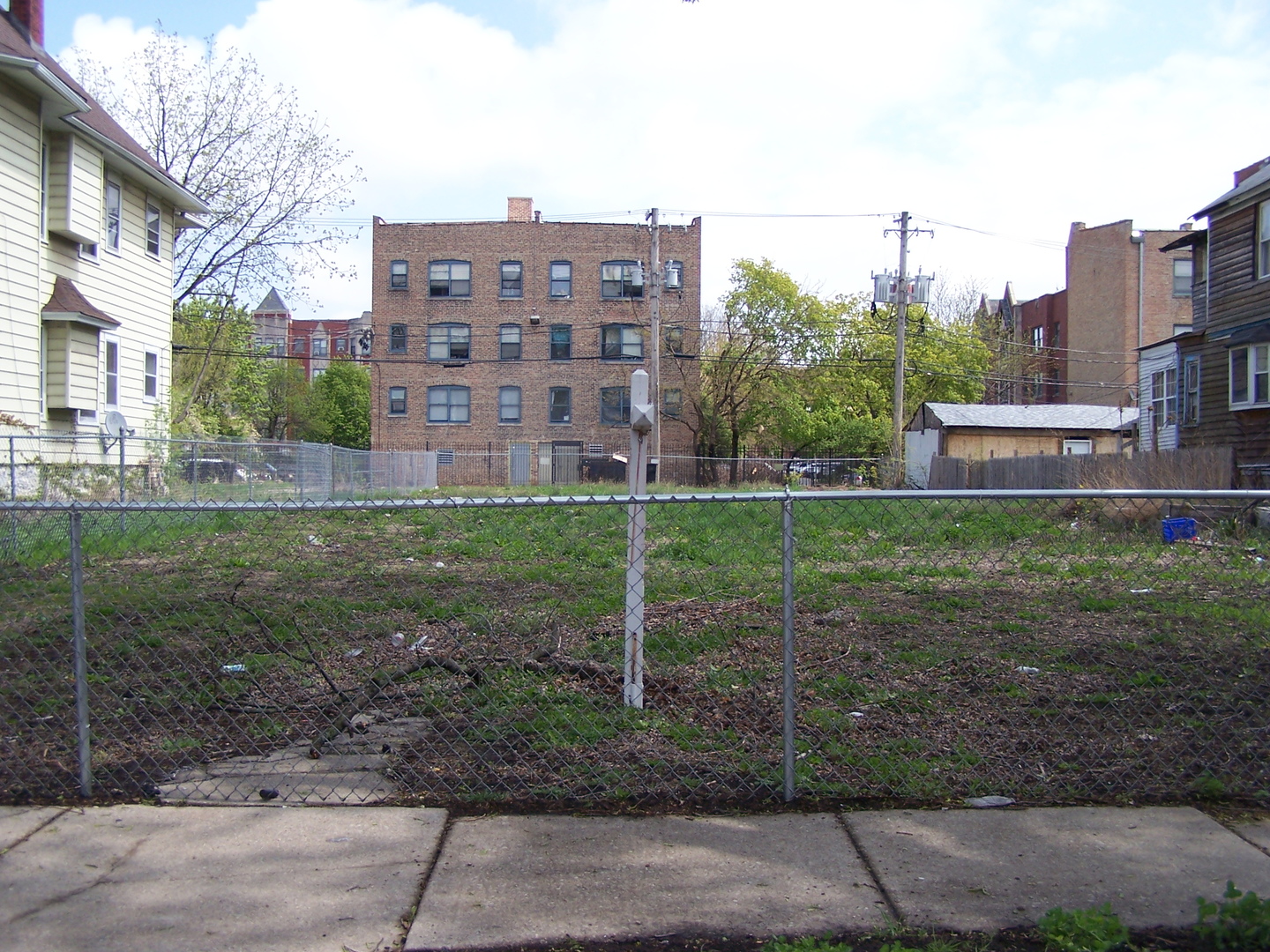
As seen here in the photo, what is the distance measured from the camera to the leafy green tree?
66.5 metres

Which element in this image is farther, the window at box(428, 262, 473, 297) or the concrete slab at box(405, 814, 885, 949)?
the window at box(428, 262, 473, 297)

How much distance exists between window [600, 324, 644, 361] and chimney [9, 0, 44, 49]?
1098 inches

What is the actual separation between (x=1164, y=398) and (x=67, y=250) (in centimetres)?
2828

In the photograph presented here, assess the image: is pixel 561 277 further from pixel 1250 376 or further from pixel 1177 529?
pixel 1177 529

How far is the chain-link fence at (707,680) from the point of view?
164 inches

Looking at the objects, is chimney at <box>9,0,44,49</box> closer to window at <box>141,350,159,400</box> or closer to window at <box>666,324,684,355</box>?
window at <box>141,350,159,400</box>

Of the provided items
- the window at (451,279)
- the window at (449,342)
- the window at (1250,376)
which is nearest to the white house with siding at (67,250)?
the window at (449,342)

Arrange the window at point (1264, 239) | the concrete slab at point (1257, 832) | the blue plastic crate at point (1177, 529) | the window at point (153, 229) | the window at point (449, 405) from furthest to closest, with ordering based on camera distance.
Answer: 1. the window at point (449, 405)
2. the window at point (1264, 239)
3. the window at point (153, 229)
4. the blue plastic crate at point (1177, 529)
5. the concrete slab at point (1257, 832)

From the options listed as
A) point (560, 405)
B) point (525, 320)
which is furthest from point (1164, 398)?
point (525, 320)

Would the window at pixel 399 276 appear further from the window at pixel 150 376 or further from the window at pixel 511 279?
the window at pixel 150 376

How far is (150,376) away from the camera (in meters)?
20.5

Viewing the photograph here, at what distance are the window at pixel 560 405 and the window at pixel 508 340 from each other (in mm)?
2357

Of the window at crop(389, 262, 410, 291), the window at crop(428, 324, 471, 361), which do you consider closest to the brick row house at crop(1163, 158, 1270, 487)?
the window at crop(428, 324, 471, 361)

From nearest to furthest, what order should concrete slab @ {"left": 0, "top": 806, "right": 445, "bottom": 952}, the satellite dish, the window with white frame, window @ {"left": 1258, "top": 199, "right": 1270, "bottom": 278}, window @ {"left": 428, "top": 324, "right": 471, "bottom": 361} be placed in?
concrete slab @ {"left": 0, "top": 806, "right": 445, "bottom": 952}
the satellite dish
the window with white frame
window @ {"left": 1258, "top": 199, "right": 1270, "bottom": 278}
window @ {"left": 428, "top": 324, "right": 471, "bottom": 361}
